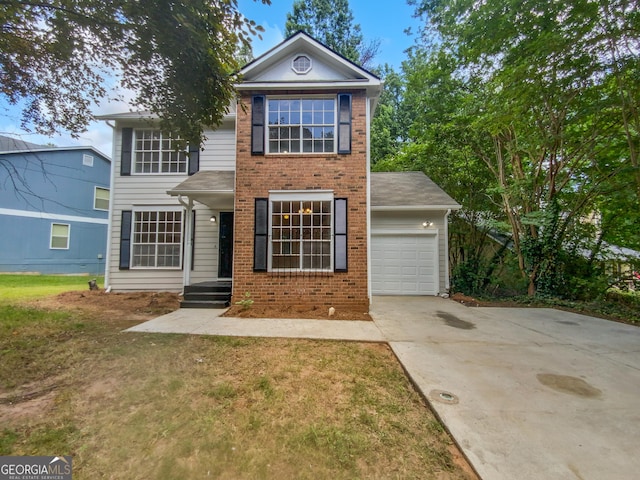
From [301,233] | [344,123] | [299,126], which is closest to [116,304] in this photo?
[301,233]

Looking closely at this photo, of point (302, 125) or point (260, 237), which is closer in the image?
point (260, 237)

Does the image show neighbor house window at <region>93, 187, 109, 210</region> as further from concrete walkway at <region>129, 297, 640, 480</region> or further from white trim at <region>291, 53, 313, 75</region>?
white trim at <region>291, 53, 313, 75</region>

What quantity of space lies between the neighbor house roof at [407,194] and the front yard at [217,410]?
5.58 metres

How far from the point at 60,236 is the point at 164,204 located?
35.0 feet

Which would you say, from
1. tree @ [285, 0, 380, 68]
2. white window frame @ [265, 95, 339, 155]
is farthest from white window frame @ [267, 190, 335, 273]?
tree @ [285, 0, 380, 68]

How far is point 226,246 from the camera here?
28.6ft

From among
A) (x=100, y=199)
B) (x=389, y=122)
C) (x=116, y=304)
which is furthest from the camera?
(x=389, y=122)

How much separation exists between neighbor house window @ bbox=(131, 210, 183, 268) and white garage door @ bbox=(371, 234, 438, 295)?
631cm

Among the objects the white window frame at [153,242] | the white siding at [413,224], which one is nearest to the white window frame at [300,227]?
the white siding at [413,224]

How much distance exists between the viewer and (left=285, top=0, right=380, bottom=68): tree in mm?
19406

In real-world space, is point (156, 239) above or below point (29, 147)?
below

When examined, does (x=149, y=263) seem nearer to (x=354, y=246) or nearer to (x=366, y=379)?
(x=354, y=246)

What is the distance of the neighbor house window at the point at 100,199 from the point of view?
1585 cm

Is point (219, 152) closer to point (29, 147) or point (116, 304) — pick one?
point (116, 304)
